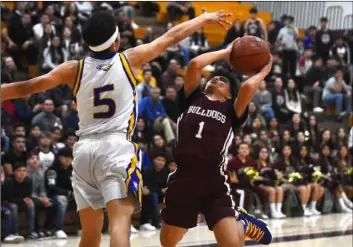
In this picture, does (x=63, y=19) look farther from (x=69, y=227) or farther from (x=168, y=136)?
(x=69, y=227)

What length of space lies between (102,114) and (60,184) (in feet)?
21.3

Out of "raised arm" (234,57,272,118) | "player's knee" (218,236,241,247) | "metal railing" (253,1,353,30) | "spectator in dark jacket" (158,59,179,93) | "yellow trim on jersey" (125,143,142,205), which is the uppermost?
"raised arm" (234,57,272,118)

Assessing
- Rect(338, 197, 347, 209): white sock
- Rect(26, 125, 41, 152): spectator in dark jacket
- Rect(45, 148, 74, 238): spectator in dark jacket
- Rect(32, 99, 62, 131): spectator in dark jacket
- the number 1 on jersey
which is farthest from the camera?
Rect(338, 197, 347, 209): white sock

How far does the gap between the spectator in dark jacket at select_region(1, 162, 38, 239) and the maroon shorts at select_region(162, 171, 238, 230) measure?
5339 mm

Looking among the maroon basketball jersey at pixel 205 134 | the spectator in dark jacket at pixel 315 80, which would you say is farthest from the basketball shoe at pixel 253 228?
the spectator in dark jacket at pixel 315 80

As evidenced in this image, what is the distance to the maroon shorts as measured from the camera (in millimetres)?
5883

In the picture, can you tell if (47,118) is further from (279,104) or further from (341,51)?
(341,51)

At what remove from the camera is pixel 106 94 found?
521cm

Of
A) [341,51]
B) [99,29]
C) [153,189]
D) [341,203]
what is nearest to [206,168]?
[99,29]

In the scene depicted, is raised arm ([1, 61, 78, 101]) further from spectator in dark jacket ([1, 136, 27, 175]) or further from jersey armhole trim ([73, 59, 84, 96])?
spectator in dark jacket ([1, 136, 27, 175])

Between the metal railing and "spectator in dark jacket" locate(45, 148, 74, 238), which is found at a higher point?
the metal railing

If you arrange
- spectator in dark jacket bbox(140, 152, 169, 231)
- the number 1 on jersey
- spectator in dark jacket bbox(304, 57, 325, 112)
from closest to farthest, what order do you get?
the number 1 on jersey → spectator in dark jacket bbox(140, 152, 169, 231) → spectator in dark jacket bbox(304, 57, 325, 112)

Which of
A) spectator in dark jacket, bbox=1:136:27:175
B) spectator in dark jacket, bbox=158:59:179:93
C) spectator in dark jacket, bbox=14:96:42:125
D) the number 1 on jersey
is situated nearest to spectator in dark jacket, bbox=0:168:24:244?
spectator in dark jacket, bbox=1:136:27:175

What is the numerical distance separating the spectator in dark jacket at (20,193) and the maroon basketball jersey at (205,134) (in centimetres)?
529
